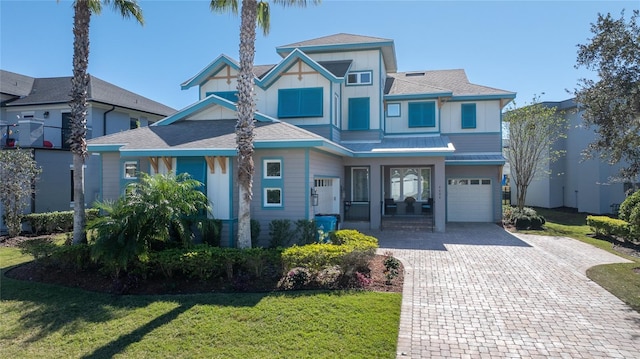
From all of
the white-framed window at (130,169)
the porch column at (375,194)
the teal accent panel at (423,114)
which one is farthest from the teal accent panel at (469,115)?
the white-framed window at (130,169)

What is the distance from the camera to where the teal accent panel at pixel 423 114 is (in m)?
19.4

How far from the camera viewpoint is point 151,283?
8461 millimetres

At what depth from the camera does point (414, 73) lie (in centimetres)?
2419

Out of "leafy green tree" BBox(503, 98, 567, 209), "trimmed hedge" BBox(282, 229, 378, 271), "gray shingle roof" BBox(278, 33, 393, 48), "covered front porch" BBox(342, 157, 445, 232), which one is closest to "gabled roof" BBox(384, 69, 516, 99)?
"leafy green tree" BBox(503, 98, 567, 209)

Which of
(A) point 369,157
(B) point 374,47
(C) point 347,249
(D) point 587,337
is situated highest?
(B) point 374,47

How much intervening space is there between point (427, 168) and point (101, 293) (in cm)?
1603

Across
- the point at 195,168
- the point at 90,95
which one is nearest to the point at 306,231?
the point at 195,168

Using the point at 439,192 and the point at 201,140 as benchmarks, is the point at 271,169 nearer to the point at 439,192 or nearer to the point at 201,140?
the point at 201,140

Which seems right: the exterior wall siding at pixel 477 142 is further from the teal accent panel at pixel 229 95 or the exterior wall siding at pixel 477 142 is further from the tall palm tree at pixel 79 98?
the tall palm tree at pixel 79 98

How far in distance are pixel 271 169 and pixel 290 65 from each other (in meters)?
6.33

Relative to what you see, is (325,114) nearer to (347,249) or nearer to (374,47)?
(374,47)

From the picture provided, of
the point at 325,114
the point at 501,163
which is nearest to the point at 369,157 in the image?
the point at 325,114

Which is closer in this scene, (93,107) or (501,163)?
(501,163)

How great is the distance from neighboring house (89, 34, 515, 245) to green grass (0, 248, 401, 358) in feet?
15.6
